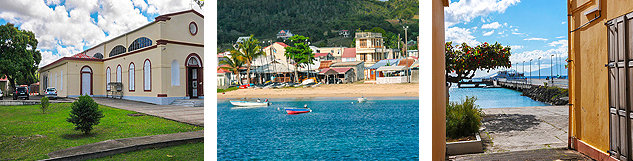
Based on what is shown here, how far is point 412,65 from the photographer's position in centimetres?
3350

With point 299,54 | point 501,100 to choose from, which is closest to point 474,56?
point 501,100

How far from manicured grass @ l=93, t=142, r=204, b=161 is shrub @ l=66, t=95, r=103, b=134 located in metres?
0.54

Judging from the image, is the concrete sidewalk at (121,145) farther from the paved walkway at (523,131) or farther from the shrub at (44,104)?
the paved walkway at (523,131)

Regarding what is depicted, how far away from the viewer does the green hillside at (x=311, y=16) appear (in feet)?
141

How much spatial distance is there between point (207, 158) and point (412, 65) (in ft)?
108

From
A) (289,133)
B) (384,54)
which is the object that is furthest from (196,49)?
(384,54)

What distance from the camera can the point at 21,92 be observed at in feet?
12.9

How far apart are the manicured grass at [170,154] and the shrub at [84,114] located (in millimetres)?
538

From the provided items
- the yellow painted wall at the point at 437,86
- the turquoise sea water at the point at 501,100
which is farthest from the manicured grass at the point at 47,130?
the turquoise sea water at the point at 501,100

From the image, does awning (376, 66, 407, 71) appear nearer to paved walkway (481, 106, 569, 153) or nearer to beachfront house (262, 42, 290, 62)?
beachfront house (262, 42, 290, 62)

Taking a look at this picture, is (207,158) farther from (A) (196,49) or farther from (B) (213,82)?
(A) (196,49)

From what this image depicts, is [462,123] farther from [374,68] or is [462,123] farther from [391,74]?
[374,68]

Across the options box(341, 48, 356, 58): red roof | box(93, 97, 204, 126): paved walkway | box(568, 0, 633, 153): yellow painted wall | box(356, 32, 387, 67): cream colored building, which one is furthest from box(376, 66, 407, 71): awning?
box(568, 0, 633, 153): yellow painted wall

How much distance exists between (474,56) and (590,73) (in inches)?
163
